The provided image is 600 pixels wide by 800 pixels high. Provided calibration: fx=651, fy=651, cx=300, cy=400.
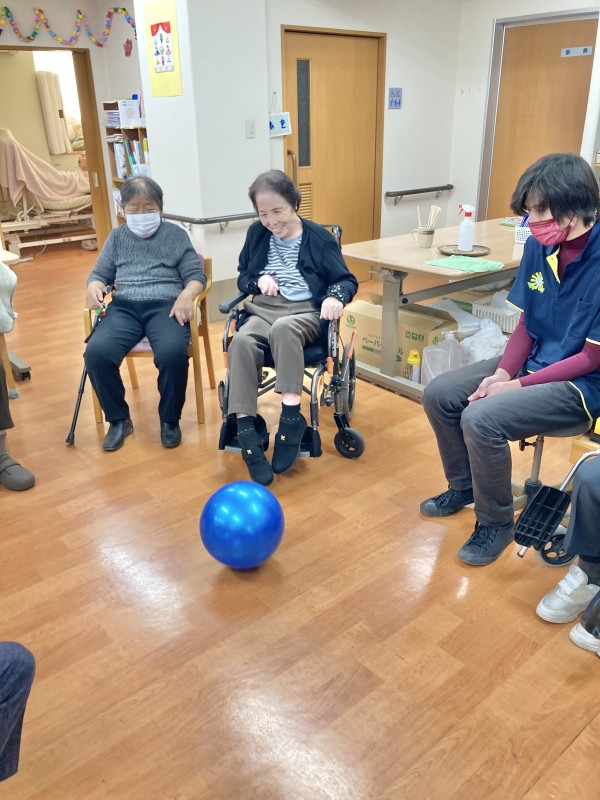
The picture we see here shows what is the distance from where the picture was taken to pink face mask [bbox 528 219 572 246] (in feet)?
6.17

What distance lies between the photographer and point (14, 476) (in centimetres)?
260

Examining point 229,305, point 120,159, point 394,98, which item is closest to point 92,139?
point 120,159

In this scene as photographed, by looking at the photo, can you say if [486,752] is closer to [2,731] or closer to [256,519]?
[256,519]

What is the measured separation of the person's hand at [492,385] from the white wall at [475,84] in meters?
3.64

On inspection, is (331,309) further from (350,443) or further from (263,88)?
(263,88)

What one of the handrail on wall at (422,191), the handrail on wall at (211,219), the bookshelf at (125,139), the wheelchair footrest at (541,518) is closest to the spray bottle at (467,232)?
the wheelchair footrest at (541,518)

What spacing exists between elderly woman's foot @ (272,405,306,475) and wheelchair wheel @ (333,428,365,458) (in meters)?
0.25

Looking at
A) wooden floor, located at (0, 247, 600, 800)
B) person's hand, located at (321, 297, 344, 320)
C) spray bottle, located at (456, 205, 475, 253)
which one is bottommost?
wooden floor, located at (0, 247, 600, 800)

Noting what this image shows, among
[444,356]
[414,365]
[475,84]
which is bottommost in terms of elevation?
[414,365]

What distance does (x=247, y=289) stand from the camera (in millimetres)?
2865

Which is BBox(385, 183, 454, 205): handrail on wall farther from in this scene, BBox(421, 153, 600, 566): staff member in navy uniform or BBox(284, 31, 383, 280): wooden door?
BBox(421, 153, 600, 566): staff member in navy uniform

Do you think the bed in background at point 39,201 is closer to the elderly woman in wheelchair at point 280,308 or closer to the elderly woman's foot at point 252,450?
the elderly woman in wheelchair at point 280,308

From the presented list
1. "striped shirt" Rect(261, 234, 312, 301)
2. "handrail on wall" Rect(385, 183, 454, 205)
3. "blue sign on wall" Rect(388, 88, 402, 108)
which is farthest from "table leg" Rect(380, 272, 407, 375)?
"blue sign on wall" Rect(388, 88, 402, 108)

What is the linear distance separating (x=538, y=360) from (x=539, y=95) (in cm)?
414
